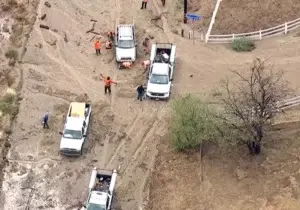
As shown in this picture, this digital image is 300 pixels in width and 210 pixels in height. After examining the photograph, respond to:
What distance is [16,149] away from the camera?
121ft

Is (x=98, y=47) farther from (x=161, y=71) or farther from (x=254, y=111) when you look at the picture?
(x=254, y=111)

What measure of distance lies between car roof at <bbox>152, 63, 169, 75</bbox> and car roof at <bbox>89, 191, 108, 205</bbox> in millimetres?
9439

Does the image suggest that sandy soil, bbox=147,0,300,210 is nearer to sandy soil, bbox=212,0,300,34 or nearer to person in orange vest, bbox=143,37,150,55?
sandy soil, bbox=212,0,300,34

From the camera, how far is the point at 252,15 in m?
44.9

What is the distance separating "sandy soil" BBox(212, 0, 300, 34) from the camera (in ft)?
146

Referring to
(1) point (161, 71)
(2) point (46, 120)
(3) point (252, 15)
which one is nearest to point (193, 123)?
(1) point (161, 71)

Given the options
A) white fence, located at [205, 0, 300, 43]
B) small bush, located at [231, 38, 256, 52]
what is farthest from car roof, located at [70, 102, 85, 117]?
small bush, located at [231, 38, 256, 52]

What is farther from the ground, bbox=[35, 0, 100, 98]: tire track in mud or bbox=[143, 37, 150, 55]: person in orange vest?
bbox=[143, 37, 150, 55]: person in orange vest

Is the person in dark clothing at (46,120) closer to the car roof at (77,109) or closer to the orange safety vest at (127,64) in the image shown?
the car roof at (77,109)

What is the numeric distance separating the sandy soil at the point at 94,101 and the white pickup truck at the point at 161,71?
0.62 m

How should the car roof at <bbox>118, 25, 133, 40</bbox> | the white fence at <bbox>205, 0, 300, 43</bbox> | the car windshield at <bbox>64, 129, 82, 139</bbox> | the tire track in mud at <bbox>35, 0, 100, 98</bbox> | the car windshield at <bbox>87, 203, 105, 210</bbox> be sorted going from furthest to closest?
the white fence at <bbox>205, 0, 300, 43</bbox>, the car roof at <bbox>118, 25, 133, 40</bbox>, the tire track in mud at <bbox>35, 0, 100, 98</bbox>, the car windshield at <bbox>64, 129, 82, 139</bbox>, the car windshield at <bbox>87, 203, 105, 210</bbox>

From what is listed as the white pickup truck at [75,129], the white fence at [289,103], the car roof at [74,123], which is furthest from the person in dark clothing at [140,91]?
the white fence at [289,103]

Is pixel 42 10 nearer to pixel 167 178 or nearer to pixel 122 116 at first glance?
pixel 122 116

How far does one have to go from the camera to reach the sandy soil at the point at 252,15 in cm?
4456
